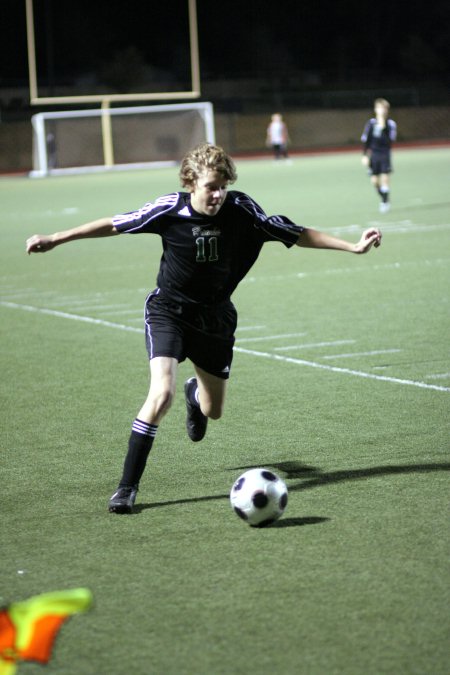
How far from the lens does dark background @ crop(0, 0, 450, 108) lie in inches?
2133

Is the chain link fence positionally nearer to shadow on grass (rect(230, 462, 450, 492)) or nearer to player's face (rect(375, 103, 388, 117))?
player's face (rect(375, 103, 388, 117))

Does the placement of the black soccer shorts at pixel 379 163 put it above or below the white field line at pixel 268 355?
above

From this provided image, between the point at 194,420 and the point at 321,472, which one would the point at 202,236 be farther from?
the point at 321,472

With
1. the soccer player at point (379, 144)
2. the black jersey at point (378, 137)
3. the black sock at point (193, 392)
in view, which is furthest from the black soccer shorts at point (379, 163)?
the black sock at point (193, 392)

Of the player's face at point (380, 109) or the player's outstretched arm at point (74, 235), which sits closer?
the player's outstretched arm at point (74, 235)

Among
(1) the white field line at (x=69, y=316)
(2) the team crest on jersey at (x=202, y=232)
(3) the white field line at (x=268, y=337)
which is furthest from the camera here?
(1) the white field line at (x=69, y=316)

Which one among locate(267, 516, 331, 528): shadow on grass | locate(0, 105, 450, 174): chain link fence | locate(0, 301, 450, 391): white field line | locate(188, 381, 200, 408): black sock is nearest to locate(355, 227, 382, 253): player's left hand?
locate(188, 381, 200, 408): black sock

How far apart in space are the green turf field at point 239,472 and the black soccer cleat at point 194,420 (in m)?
0.10

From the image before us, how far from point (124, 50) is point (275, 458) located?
52738mm

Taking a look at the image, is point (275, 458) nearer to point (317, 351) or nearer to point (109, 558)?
point (109, 558)

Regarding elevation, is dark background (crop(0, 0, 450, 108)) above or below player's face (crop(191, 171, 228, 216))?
above

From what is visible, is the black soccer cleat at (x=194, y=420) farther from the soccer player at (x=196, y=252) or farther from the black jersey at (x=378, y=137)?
the black jersey at (x=378, y=137)

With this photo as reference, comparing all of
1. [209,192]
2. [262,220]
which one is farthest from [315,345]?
[209,192]

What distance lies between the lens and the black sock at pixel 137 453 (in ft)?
17.6
